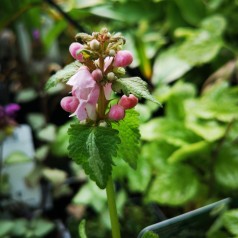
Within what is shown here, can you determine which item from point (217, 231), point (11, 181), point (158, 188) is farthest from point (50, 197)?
point (217, 231)

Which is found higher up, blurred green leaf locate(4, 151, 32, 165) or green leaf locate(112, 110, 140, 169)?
green leaf locate(112, 110, 140, 169)

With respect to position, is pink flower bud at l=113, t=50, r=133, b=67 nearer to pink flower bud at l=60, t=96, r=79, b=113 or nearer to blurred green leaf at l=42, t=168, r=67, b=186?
pink flower bud at l=60, t=96, r=79, b=113

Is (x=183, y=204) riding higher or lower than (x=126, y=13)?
lower

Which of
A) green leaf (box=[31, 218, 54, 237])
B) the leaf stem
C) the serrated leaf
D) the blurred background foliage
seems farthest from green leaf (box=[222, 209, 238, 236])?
green leaf (box=[31, 218, 54, 237])

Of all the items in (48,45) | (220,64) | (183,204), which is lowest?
(183,204)

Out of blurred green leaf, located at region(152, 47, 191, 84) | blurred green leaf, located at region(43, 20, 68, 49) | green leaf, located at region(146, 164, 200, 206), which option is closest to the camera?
green leaf, located at region(146, 164, 200, 206)

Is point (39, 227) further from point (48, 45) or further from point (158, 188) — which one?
point (48, 45)

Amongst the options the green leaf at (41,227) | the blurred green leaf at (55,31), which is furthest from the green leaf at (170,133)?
the blurred green leaf at (55,31)

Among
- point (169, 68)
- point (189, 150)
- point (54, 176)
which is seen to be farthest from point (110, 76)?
point (169, 68)
